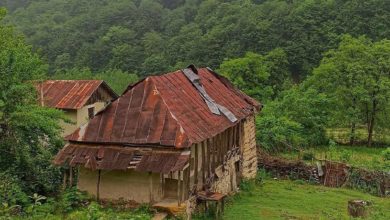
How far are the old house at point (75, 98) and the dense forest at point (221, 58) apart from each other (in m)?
3.68

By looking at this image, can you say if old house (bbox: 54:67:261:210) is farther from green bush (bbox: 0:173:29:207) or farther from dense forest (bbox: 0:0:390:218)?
dense forest (bbox: 0:0:390:218)

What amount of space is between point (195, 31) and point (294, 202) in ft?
137

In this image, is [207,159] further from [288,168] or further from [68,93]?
[68,93]

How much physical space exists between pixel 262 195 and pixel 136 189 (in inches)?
268

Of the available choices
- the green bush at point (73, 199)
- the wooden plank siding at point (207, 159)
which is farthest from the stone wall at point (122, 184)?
the wooden plank siding at point (207, 159)

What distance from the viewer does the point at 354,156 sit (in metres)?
31.9

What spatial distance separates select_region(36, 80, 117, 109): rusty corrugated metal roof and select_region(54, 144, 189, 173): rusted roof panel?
12.4 m

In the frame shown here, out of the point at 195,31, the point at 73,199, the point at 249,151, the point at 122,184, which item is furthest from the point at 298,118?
the point at 195,31

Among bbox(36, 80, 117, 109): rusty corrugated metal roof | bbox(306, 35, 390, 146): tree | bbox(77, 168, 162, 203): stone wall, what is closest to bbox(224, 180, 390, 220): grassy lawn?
bbox(77, 168, 162, 203): stone wall

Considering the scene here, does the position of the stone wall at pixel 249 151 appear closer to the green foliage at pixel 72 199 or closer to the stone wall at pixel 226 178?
the stone wall at pixel 226 178

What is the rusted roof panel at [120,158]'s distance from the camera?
14.6 metres

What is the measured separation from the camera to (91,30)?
229 feet

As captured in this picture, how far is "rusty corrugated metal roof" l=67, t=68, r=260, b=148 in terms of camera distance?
15164 millimetres

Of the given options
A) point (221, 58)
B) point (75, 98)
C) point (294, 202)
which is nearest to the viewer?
point (294, 202)
